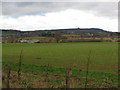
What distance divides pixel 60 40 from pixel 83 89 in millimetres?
114021

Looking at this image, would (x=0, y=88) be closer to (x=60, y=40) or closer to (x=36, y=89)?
(x=36, y=89)

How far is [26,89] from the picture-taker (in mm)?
11617

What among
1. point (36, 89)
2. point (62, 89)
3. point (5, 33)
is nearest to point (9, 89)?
point (36, 89)

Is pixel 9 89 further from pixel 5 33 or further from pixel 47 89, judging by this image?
pixel 5 33

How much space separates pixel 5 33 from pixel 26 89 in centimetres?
17461

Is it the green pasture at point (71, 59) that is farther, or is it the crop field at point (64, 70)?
the green pasture at point (71, 59)

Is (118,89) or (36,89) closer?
A: (36,89)

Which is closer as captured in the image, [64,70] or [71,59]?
[64,70]

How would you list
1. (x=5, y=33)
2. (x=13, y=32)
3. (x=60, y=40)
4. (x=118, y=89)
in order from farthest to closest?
1. (x=13, y=32)
2. (x=5, y=33)
3. (x=60, y=40)
4. (x=118, y=89)

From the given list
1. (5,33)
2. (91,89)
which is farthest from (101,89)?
(5,33)

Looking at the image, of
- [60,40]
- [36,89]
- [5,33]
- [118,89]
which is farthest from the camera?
[5,33]

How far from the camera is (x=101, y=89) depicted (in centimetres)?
1194

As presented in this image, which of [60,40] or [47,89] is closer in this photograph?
[47,89]

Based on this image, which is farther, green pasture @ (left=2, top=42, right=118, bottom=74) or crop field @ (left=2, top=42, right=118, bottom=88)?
green pasture @ (left=2, top=42, right=118, bottom=74)
